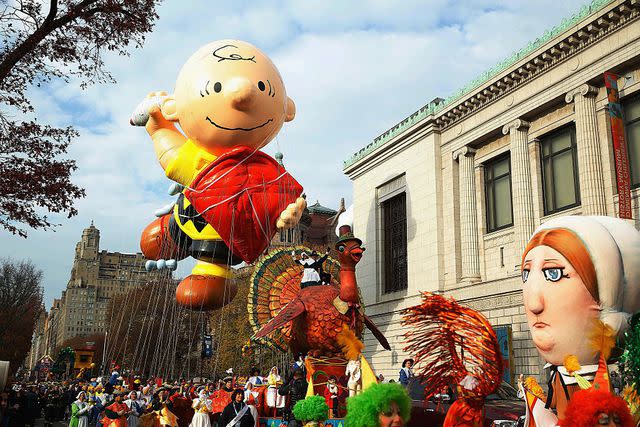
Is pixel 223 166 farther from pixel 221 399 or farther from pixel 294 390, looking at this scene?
pixel 221 399

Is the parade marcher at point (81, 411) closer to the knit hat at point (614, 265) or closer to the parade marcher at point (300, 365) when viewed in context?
the parade marcher at point (300, 365)

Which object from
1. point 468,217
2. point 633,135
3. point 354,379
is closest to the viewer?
point 354,379

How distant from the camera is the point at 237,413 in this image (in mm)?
9500

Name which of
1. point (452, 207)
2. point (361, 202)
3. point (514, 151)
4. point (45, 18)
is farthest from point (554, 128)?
point (45, 18)

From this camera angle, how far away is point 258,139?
34.8 feet

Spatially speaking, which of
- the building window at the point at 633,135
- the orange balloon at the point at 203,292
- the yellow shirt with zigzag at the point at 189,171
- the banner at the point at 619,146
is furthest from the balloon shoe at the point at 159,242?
the building window at the point at 633,135

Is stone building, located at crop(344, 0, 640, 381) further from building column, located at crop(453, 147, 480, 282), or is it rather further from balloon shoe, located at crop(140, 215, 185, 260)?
balloon shoe, located at crop(140, 215, 185, 260)

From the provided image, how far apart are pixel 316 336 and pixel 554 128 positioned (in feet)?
41.6

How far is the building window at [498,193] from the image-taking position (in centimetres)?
2112

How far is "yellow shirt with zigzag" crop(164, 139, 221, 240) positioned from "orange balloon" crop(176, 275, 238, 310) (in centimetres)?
81

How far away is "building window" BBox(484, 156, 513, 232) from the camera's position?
21125 millimetres

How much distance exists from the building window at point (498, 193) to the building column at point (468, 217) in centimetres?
53

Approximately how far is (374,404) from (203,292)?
7038 mm

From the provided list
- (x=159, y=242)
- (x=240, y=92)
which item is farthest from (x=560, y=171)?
(x=159, y=242)
